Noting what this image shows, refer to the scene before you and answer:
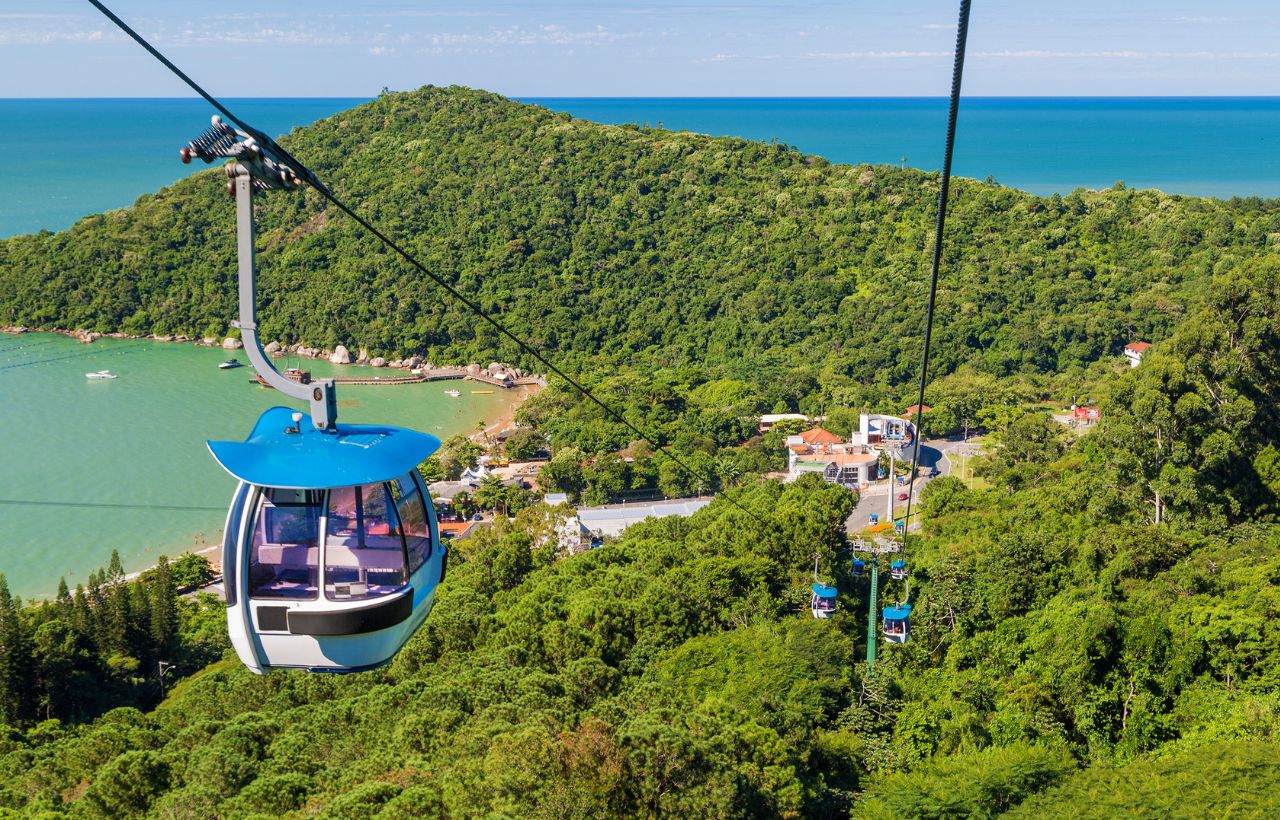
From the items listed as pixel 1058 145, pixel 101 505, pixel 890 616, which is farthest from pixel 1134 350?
pixel 1058 145

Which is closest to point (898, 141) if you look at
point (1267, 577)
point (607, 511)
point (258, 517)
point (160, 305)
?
point (160, 305)

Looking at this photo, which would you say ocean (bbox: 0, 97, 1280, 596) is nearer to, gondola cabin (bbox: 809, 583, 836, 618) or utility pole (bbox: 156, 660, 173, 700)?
utility pole (bbox: 156, 660, 173, 700)

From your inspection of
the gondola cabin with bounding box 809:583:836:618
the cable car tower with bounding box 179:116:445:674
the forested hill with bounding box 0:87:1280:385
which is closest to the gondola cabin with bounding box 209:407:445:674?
the cable car tower with bounding box 179:116:445:674

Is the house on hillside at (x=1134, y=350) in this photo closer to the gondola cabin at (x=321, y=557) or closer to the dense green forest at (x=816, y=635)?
the dense green forest at (x=816, y=635)

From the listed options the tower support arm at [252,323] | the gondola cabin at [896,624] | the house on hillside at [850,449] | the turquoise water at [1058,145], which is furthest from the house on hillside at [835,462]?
the turquoise water at [1058,145]

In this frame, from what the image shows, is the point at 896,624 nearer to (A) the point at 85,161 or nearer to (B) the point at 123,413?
(B) the point at 123,413

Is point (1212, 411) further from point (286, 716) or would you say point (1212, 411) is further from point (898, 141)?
point (898, 141)
